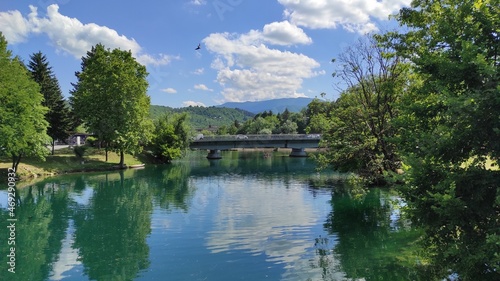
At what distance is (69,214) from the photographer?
2725cm

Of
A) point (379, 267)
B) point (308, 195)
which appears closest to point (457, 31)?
point (379, 267)

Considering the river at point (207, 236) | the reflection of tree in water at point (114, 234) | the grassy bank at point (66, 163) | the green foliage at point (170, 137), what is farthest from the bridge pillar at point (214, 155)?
the reflection of tree in water at point (114, 234)

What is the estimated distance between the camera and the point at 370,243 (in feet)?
65.5

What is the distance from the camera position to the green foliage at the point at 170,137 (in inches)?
2864

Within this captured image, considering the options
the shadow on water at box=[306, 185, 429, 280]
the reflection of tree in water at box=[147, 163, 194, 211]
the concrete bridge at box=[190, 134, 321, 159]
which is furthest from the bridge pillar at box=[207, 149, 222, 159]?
the shadow on water at box=[306, 185, 429, 280]

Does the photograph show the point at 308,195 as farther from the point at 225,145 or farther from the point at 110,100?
the point at 225,145

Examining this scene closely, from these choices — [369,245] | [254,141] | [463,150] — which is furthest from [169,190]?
[254,141]

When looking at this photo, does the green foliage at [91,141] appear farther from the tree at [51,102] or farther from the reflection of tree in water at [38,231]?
the reflection of tree in water at [38,231]

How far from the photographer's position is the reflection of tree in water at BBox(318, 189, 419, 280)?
51.1ft

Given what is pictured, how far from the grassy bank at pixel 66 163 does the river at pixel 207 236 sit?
1059 centimetres

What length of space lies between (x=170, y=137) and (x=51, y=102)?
22028 mm

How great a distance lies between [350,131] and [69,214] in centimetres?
2200

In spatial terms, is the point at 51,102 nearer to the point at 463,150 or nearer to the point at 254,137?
the point at 254,137

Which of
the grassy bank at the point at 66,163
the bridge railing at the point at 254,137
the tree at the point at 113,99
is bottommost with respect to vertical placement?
the grassy bank at the point at 66,163
